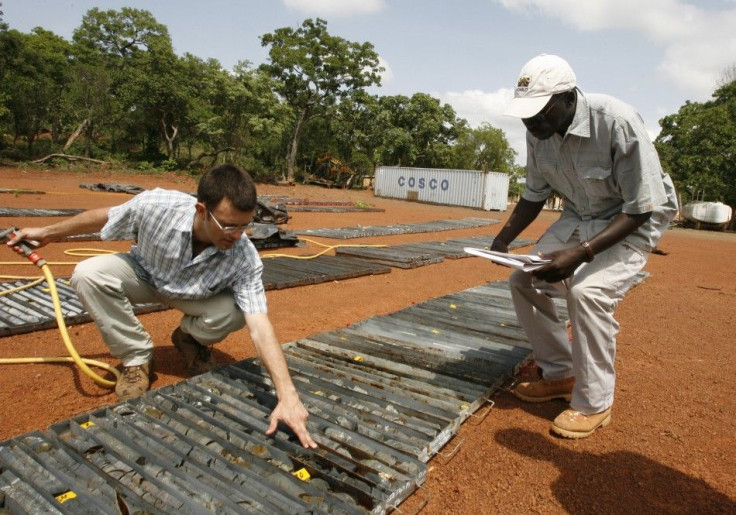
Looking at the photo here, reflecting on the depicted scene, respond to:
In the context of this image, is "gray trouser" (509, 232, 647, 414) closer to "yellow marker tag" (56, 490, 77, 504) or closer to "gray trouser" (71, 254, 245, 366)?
"gray trouser" (71, 254, 245, 366)

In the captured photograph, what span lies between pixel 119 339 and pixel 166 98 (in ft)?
82.9

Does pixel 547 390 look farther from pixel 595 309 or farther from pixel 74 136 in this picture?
pixel 74 136

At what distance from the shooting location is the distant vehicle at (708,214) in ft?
65.4

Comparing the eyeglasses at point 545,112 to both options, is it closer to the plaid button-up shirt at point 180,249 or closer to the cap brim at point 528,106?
the cap brim at point 528,106

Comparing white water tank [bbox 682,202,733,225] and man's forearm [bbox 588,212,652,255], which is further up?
man's forearm [bbox 588,212,652,255]

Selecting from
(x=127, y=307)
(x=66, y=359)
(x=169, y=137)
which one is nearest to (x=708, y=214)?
(x=127, y=307)

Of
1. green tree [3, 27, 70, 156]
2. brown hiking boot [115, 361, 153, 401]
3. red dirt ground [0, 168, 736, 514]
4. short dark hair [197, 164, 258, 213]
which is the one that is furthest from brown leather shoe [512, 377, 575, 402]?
green tree [3, 27, 70, 156]

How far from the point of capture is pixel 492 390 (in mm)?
2711

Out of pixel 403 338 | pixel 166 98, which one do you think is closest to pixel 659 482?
pixel 403 338

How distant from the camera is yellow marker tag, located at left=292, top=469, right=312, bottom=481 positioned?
185cm

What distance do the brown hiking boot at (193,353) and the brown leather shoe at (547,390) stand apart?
5.88 ft

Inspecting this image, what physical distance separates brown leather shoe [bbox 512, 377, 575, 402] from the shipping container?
812 inches

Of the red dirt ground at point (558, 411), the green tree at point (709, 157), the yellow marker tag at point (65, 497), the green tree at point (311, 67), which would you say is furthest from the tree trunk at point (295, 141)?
the yellow marker tag at point (65, 497)

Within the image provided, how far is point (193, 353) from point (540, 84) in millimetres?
2276
